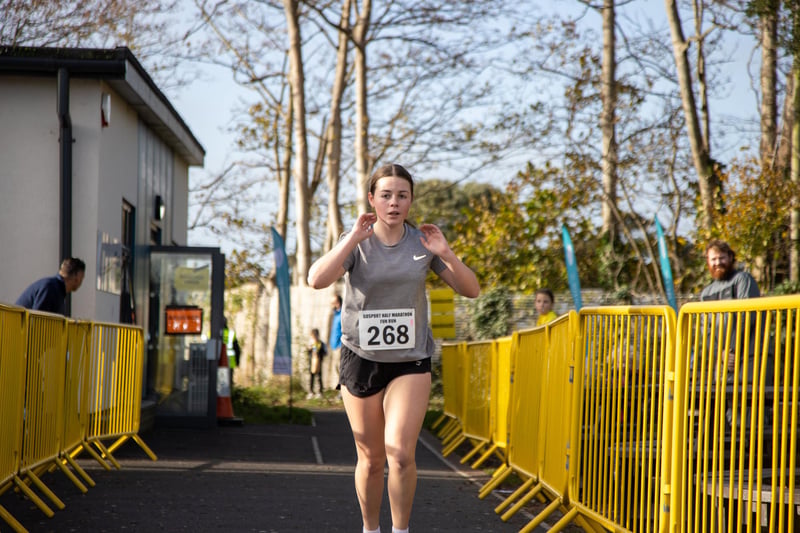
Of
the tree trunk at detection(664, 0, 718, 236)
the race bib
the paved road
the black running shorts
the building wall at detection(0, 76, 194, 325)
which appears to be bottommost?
the paved road

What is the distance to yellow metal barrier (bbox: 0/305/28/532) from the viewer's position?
254 inches

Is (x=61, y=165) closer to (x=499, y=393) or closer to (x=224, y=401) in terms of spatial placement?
(x=224, y=401)

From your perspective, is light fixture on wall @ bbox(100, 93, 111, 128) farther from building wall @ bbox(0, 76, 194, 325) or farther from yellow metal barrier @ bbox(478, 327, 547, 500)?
yellow metal barrier @ bbox(478, 327, 547, 500)

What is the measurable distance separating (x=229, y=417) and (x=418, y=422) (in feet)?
36.2

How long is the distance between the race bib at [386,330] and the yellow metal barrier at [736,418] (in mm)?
1272

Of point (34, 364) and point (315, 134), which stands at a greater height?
point (315, 134)

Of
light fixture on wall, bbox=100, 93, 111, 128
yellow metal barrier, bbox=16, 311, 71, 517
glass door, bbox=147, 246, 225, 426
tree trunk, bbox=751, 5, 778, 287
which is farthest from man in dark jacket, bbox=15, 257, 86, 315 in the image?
tree trunk, bbox=751, 5, 778, 287

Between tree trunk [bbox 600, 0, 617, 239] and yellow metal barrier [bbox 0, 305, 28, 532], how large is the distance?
1831cm

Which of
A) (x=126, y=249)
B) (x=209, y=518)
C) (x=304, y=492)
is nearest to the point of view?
(x=209, y=518)

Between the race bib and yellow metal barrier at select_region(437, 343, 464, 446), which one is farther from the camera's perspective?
yellow metal barrier at select_region(437, 343, 464, 446)

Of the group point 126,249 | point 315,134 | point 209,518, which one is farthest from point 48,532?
point 315,134

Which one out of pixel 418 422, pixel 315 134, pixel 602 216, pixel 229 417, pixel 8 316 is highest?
pixel 315 134

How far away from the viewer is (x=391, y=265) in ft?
17.3

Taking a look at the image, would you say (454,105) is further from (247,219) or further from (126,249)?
(126,249)
